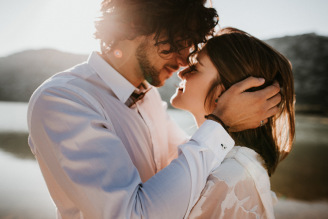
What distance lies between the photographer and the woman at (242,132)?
3.14ft

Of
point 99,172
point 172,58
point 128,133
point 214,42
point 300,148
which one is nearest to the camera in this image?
point 99,172

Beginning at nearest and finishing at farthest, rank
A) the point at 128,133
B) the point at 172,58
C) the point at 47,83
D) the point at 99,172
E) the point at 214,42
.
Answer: the point at 99,172 → the point at 47,83 → the point at 128,133 → the point at 214,42 → the point at 172,58

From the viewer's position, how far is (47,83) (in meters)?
0.92

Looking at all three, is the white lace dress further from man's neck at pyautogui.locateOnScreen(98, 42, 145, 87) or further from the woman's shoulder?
man's neck at pyautogui.locateOnScreen(98, 42, 145, 87)

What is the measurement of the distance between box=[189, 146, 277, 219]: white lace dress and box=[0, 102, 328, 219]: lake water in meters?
1.33

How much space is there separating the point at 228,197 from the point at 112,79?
3.68 ft

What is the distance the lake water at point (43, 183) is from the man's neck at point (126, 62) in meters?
1.24

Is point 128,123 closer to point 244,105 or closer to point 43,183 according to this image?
point 244,105

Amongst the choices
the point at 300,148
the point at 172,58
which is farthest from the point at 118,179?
the point at 300,148

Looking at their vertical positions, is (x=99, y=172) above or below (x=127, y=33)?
below

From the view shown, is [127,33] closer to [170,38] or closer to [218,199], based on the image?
[170,38]

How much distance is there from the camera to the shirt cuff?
979mm

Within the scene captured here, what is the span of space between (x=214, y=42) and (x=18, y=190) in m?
4.95

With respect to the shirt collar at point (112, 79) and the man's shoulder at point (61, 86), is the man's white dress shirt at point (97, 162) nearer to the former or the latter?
the man's shoulder at point (61, 86)
